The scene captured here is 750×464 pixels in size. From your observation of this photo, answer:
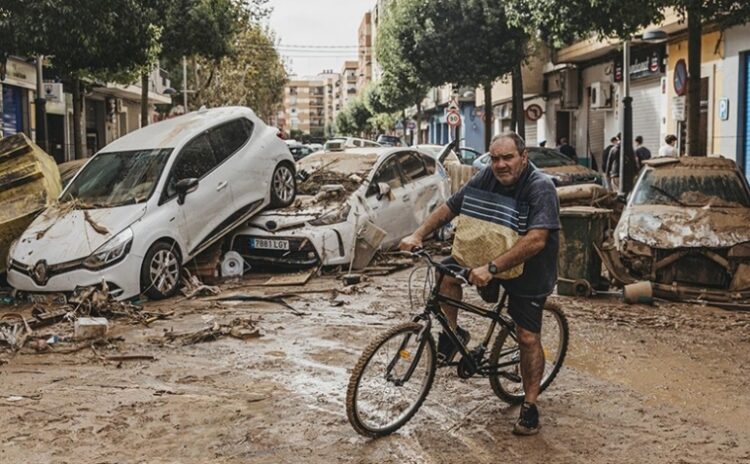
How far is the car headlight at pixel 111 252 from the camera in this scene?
942 cm

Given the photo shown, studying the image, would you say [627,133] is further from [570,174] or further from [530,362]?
[530,362]

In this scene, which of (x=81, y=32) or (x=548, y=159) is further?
(x=548, y=159)

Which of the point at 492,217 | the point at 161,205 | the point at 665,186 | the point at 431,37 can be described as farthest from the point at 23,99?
the point at 492,217

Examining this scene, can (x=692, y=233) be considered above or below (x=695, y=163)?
below

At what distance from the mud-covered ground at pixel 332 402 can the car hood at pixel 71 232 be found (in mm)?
1293

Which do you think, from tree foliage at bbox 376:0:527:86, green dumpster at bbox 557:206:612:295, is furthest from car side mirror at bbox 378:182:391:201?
tree foliage at bbox 376:0:527:86

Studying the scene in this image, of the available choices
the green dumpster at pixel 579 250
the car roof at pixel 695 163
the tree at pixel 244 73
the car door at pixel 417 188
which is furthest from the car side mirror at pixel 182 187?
the tree at pixel 244 73

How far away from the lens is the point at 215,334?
8055mm

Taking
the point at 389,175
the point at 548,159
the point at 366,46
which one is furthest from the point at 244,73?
the point at 366,46

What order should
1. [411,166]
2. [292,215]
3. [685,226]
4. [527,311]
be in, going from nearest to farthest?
[527,311] < [685,226] < [292,215] < [411,166]

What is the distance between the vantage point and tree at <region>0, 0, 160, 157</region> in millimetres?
14523

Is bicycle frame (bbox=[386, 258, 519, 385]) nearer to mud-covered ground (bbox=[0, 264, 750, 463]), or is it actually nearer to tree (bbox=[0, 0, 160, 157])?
mud-covered ground (bbox=[0, 264, 750, 463])

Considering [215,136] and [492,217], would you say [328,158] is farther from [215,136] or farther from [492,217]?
[492,217]

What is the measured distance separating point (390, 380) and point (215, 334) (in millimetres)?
3221
